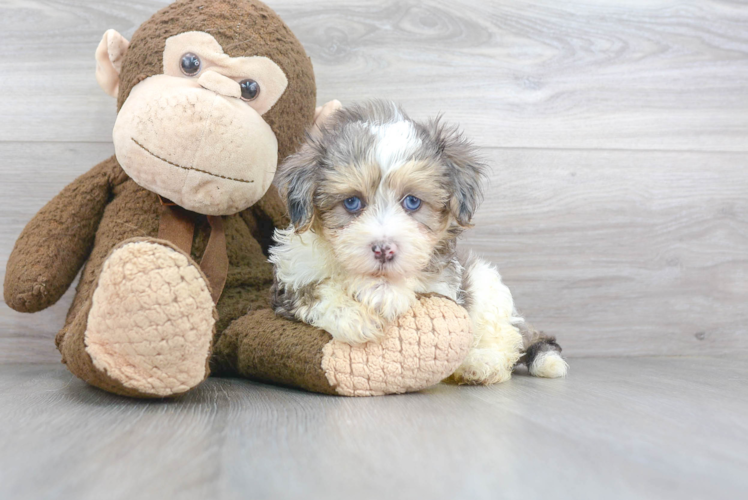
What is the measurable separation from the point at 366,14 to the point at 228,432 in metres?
1.60

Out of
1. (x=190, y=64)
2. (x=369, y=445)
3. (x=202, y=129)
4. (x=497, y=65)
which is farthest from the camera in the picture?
(x=497, y=65)

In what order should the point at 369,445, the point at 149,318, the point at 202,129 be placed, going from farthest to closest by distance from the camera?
the point at 202,129 < the point at 149,318 < the point at 369,445

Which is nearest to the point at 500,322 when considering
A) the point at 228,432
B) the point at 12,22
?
the point at 228,432

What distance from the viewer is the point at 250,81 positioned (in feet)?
5.21

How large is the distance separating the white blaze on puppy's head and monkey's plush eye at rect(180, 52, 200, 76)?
353 mm

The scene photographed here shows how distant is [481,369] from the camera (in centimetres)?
162

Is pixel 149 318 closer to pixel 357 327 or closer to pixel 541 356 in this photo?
pixel 357 327

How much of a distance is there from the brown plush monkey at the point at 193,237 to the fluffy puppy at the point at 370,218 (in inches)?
2.6

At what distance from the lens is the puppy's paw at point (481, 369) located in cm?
163

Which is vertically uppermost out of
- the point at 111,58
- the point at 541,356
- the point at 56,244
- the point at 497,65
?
the point at 497,65

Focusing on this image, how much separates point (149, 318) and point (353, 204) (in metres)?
0.51

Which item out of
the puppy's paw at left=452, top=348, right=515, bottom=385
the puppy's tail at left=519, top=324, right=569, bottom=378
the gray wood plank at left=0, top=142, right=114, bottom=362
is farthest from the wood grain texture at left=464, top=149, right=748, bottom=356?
→ the gray wood plank at left=0, top=142, right=114, bottom=362

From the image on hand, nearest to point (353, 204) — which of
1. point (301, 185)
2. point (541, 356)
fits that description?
point (301, 185)

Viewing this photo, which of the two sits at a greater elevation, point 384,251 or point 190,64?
point 190,64
